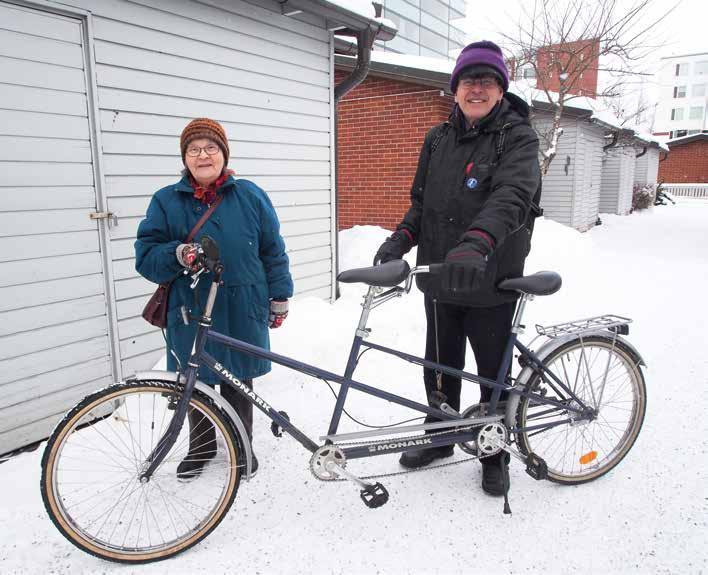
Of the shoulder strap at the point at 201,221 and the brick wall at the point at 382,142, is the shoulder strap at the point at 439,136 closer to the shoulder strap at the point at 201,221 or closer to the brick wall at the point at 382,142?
the shoulder strap at the point at 201,221

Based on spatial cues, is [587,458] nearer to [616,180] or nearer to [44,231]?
[44,231]

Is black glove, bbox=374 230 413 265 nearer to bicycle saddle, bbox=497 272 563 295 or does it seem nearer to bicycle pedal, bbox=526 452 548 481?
bicycle saddle, bbox=497 272 563 295

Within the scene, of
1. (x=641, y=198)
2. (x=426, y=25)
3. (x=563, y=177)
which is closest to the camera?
(x=563, y=177)

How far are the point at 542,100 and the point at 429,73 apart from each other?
17.0 feet

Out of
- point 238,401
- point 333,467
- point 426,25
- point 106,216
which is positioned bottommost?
point 333,467

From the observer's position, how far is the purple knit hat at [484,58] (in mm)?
2254

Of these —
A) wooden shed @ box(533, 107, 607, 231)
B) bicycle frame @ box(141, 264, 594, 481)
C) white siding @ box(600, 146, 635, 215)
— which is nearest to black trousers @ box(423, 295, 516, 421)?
bicycle frame @ box(141, 264, 594, 481)

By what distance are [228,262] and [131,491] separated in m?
1.13

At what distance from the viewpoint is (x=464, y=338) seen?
8.96 ft

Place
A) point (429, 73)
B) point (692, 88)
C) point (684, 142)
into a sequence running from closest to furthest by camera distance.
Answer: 1. point (429, 73)
2. point (684, 142)
3. point (692, 88)

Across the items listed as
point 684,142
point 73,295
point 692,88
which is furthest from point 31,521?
point 692,88

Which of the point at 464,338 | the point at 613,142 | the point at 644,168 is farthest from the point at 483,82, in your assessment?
the point at 644,168

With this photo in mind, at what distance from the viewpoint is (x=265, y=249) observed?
2.55 metres

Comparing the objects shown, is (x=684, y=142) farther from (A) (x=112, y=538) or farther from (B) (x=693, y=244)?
(A) (x=112, y=538)
